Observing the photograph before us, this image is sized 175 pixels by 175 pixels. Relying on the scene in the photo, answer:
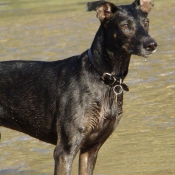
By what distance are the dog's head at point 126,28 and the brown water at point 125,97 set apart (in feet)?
5.87

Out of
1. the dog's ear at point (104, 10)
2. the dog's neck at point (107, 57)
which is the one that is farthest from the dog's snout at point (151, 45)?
the dog's ear at point (104, 10)

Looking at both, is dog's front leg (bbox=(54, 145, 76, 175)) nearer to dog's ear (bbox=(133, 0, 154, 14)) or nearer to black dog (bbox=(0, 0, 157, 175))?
black dog (bbox=(0, 0, 157, 175))

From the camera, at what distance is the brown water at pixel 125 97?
29.0ft

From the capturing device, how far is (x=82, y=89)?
7371 mm

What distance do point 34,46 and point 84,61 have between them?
29.2 feet

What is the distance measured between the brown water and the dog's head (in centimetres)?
179

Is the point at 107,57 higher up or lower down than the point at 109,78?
higher up

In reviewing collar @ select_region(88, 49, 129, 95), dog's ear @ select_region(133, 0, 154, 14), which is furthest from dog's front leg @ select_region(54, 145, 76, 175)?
dog's ear @ select_region(133, 0, 154, 14)

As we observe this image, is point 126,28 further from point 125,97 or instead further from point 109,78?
point 125,97

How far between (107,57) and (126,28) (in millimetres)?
399

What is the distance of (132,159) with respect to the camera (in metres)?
8.83

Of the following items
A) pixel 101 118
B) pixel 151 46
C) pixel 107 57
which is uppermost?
pixel 151 46

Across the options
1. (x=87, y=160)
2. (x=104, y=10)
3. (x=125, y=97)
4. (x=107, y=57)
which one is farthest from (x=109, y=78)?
(x=125, y=97)

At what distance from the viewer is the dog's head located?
709 cm
